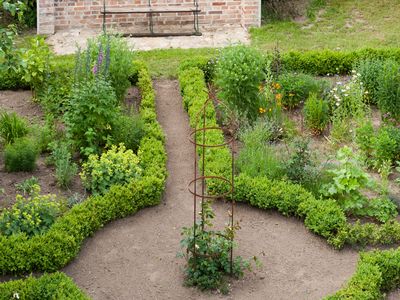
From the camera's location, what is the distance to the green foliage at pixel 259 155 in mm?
11227

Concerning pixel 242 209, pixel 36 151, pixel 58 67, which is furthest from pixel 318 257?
pixel 58 67

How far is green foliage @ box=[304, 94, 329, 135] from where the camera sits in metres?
12.5

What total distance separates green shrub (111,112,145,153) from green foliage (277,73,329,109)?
Result: 2.30 meters

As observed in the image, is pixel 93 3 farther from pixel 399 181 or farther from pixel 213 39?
pixel 399 181

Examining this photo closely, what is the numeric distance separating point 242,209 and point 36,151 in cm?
280

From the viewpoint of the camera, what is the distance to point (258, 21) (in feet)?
55.1

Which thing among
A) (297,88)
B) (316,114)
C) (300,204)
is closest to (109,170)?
(300,204)

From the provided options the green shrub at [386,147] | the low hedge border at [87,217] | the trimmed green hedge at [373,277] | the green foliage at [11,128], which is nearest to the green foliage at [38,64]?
the green foliage at [11,128]

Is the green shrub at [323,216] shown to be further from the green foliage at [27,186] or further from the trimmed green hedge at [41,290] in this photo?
the green foliage at [27,186]

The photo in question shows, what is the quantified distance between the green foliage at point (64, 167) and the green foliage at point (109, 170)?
16cm

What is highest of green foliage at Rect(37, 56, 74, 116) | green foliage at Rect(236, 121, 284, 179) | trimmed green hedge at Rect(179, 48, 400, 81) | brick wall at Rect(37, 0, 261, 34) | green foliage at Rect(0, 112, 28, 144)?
brick wall at Rect(37, 0, 261, 34)

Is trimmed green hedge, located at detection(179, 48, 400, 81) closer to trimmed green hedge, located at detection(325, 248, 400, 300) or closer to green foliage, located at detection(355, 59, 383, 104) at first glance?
green foliage, located at detection(355, 59, 383, 104)

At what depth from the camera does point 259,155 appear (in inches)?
450

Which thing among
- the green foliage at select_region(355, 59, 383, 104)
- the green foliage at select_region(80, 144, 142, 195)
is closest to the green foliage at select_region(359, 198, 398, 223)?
the green foliage at select_region(80, 144, 142, 195)
